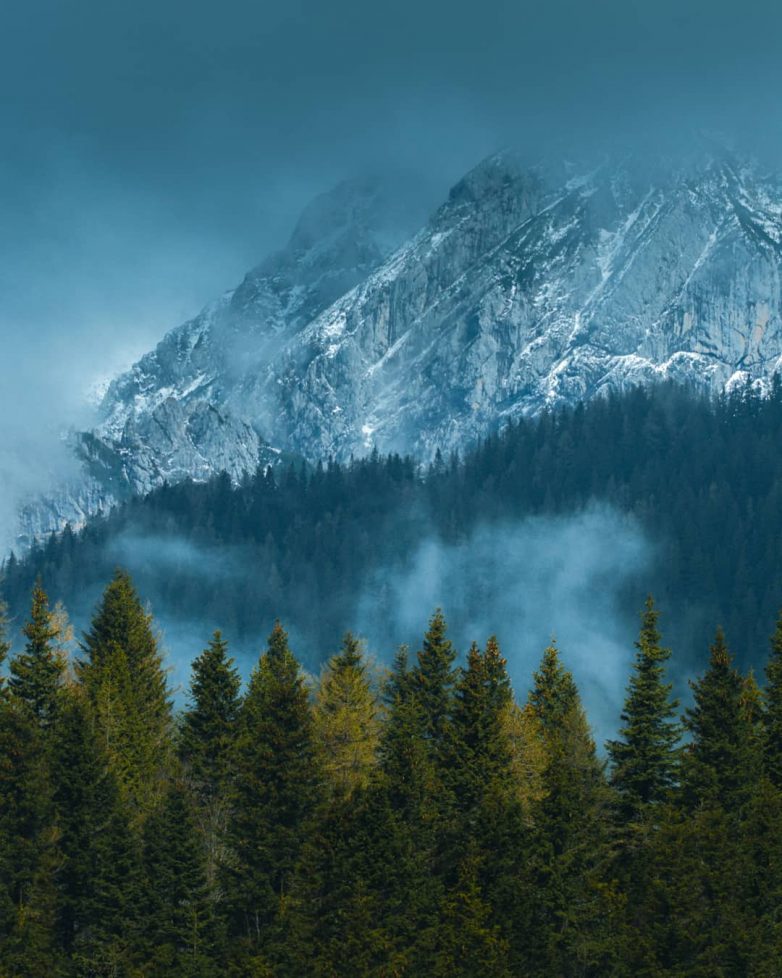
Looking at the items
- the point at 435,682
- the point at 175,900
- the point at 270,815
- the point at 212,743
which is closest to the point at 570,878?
the point at 270,815

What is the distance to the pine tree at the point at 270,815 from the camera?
7462 centimetres

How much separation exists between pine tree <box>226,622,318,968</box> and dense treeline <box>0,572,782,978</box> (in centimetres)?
11

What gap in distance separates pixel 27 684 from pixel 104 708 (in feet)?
13.9

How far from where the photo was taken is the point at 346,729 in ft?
279

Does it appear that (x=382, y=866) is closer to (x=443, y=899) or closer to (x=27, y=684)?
(x=443, y=899)

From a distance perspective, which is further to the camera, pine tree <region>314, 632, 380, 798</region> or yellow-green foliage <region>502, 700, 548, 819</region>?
pine tree <region>314, 632, 380, 798</region>

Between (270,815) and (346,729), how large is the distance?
9.63 metres

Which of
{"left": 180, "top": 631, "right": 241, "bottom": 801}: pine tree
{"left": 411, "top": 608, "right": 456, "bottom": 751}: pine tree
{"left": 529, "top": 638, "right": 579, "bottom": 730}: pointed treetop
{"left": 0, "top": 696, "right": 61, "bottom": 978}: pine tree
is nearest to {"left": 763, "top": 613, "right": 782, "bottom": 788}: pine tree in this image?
{"left": 529, "top": 638, "right": 579, "bottom": 730}: pointed treetop

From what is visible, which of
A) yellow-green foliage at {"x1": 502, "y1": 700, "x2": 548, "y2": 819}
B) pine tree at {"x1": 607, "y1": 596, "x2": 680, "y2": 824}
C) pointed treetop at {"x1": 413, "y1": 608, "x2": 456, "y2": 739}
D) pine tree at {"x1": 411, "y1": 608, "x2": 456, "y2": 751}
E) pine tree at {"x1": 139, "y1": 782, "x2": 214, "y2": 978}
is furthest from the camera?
pointed treetop at {"x1": 413, "y1": 608, "x2": 456, "y2": 739}

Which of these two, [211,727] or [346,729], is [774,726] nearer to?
[346,729]

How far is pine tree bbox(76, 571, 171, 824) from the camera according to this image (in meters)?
83.4

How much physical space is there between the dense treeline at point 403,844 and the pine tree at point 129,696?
68 cm

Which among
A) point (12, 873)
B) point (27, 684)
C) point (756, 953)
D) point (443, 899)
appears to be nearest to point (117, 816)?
point (12, 873)

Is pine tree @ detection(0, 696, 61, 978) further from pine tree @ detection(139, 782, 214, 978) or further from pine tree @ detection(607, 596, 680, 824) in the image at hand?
pine tree @ detection(607, 596, 680, 824)
